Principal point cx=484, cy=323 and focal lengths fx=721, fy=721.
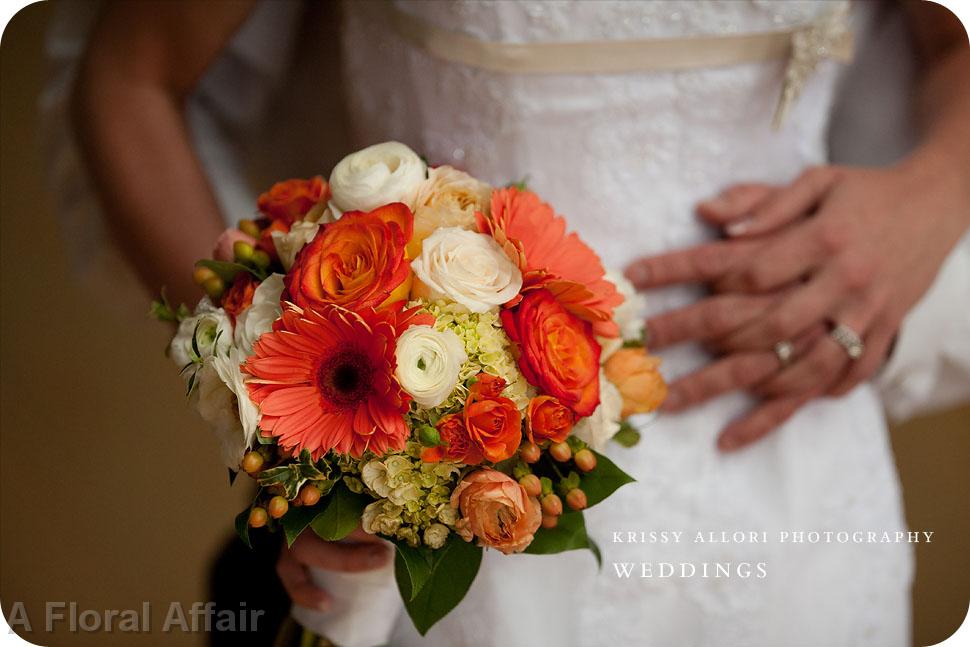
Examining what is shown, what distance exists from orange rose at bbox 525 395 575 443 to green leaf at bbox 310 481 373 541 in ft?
0.40

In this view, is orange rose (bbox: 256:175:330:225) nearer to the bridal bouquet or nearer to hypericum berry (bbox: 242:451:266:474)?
the bridal bouquet

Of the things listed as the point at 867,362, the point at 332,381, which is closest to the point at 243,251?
the point at 332,381

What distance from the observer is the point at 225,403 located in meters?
0.47

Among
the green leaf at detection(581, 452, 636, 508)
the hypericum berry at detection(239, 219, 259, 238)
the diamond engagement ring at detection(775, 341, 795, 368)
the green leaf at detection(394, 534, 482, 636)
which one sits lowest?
the diamond engagement ring at detection(775, 341, 795, 368)

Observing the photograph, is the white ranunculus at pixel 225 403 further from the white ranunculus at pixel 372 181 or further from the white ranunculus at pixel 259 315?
the white ranunculus at pixel 372 181

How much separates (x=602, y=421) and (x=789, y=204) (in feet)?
1.27

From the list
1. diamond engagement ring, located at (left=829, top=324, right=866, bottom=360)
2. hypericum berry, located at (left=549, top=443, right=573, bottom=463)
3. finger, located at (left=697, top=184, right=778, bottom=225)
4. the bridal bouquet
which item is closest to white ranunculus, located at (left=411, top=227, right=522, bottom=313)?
the bridal bouquet

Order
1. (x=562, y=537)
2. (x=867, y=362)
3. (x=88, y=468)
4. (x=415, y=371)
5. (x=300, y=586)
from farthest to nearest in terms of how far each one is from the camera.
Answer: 1. (x=88, y=468)
2. (x=867, y=362)
3. (x=300, y=586)
4. (x=562, y=537)
5. (x=415, y=371)

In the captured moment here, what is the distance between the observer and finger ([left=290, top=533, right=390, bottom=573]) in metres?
0.59

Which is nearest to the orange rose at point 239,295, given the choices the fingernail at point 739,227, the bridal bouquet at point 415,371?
the bridal bouquet at point 415,371

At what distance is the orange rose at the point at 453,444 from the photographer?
0.44 meters

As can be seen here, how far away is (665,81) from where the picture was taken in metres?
0.68

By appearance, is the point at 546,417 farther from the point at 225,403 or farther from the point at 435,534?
the point at 225,403

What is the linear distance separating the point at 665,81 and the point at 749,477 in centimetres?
41
